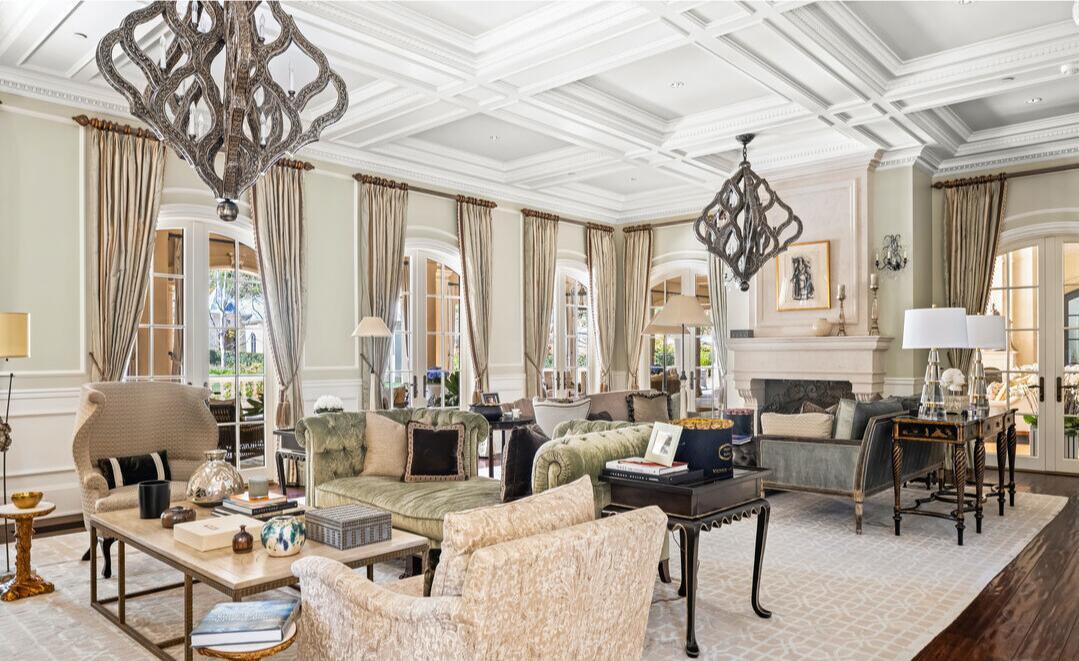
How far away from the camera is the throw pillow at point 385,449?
482cm

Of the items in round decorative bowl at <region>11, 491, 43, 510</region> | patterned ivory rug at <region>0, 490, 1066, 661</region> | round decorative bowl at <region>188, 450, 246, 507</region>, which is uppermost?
round decorative bowl at <region>188, 450, 246, 507</region>

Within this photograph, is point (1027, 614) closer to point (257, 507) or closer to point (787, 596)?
point (787, 596)

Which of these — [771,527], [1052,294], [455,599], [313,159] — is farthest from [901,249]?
[455,599]

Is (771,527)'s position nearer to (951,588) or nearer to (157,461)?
(951,588)

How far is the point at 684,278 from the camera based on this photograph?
1059 cm

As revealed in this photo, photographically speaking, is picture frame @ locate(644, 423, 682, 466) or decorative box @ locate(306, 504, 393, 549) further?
picture frame @ locate(644, 423, 682, 466)

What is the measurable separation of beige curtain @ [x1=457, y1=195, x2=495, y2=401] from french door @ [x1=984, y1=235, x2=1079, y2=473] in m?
5.51

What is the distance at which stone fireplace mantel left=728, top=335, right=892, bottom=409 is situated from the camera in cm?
778

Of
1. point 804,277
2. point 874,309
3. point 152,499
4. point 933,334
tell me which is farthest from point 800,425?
point 152,499

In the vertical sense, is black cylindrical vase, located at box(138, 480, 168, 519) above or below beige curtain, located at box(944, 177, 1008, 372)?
below

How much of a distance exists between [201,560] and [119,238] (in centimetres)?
392

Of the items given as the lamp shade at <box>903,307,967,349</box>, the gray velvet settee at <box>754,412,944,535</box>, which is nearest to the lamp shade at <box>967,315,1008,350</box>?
the lamp shade at <box>903,307,967,349</box>

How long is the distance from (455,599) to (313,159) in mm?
6252

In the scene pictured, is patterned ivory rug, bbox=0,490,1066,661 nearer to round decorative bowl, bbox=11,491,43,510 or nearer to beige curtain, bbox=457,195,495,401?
round decorative bowl, bbox=11,491,43,510
